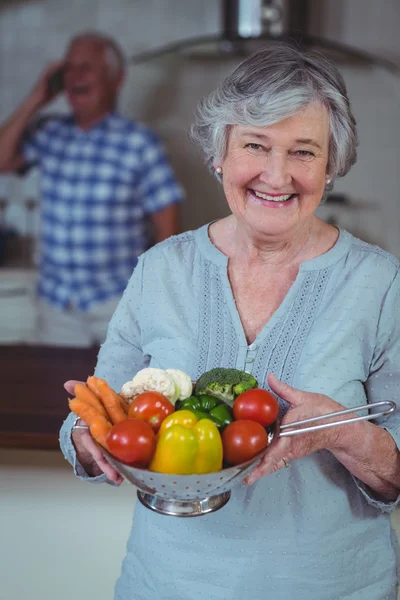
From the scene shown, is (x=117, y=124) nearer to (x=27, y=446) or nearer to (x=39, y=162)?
(x=39, y=162)

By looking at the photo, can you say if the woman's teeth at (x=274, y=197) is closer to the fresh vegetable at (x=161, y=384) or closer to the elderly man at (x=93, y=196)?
the fresh vegetable at (x=161, y=384)

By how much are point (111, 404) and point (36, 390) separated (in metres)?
1.00

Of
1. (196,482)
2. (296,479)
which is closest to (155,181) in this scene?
(296,479)

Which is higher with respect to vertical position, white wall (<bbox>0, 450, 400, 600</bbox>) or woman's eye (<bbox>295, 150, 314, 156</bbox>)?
woman's eye (<bbox>295, 150, 314, 156</bbox>)

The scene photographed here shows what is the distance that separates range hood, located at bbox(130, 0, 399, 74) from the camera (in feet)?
10.4

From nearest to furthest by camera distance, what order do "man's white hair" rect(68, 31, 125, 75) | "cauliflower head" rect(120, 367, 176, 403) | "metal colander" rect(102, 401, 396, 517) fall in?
1. "metal colander" rect(102, 401, 396, 517)
2. "cauliflower head" rect(120, 367, 176, 403)
3. "man's white hair" rect(68, 31, 125, 75)

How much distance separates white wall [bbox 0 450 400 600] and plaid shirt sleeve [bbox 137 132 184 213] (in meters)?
1.62

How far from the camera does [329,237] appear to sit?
1264mm

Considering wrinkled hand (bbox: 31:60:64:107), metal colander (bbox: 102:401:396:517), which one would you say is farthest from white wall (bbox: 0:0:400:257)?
metal colander (bbox: 102:401:396:517)

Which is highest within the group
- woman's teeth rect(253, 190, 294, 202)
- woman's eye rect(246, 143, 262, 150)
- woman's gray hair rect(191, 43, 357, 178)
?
woman's gray hair rect(191, 43, 357, 178)

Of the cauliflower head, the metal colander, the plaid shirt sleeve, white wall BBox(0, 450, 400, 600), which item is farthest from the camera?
the plaid shirt sleeve

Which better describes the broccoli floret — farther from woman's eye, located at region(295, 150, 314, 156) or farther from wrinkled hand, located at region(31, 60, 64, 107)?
wrinkled hand, located at region(31, 60, 64, 107)

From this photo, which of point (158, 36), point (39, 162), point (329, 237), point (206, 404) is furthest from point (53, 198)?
point (206, 404)

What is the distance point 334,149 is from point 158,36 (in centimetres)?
277
